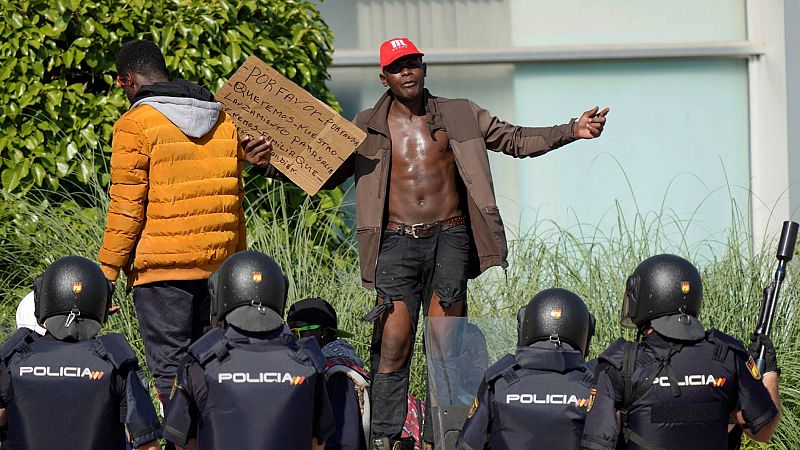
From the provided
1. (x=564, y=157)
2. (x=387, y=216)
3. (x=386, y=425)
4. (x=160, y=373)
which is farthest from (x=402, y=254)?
(x=564, y=157)

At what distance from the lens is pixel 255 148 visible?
675cm

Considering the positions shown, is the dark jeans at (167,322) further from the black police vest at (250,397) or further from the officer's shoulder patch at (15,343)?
the black police vest at (250,397)

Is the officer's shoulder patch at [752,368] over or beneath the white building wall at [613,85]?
beneath

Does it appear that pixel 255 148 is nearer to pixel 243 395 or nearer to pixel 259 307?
pixel 259 307

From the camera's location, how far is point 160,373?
20.5 ft

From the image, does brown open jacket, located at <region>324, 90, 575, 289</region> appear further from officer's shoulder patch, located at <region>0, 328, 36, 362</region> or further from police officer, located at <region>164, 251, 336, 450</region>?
officer's shoulder patch, located at <region>0, 328, 36, 362</region>

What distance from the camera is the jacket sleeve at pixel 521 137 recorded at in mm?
6891

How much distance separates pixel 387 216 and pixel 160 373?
54.2 inches

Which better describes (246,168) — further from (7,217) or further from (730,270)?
(730,270)

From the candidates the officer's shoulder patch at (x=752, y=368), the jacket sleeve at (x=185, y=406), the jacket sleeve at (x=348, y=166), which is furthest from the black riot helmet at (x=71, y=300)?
the officer's shoulder patch at (x=752, y=368)

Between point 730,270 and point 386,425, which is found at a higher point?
point 730,270

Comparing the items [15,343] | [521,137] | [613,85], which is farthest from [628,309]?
[613,85]

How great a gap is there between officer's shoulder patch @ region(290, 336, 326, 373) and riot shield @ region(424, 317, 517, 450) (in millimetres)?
1179

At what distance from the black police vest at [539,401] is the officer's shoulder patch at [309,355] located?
0.63 meters
